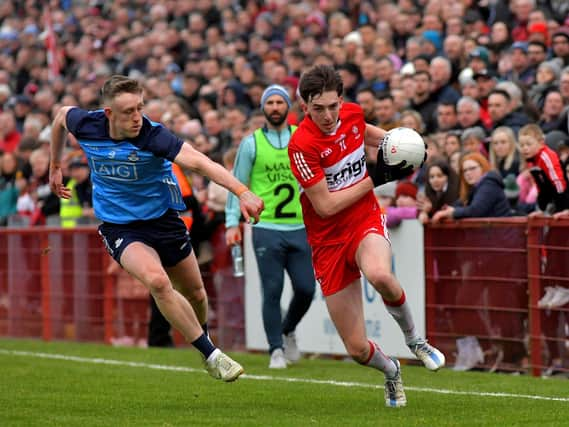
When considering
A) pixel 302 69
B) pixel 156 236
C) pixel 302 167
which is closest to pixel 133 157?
pixel 156 236

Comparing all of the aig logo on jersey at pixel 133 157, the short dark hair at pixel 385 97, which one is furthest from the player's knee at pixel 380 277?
the short dark hair at pixel 385 97

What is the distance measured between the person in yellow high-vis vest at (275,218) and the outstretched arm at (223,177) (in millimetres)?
3547

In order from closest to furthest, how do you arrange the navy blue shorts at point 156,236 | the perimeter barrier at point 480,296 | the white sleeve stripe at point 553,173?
the navy blue shorts at point 156,236 → the perimeter barrier at point 480,296 → the white sleeve stripe at point 553,173

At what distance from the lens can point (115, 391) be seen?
10758 millimetres

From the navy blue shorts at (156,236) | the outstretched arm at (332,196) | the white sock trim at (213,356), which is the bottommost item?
the white sock trim at (213,356)

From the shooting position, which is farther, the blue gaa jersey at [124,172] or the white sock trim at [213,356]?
the blue gaa jersey at [124,172]

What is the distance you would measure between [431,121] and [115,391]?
21.4ft

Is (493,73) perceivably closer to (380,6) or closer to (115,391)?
(380,6)

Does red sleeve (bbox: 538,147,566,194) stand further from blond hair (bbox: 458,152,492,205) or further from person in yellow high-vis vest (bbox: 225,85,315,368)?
person in yellow high-vis vest (bbox: 225,85,315,368)

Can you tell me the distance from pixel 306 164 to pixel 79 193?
30.1 feet

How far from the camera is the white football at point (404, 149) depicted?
29.1ft

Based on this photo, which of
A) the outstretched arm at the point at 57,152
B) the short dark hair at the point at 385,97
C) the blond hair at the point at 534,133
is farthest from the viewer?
the short dark hair at the point at 385,97

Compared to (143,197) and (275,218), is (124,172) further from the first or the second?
(275,218)

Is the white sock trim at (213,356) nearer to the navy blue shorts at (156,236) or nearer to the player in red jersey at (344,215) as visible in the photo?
the player in red jersey at (344,215)
